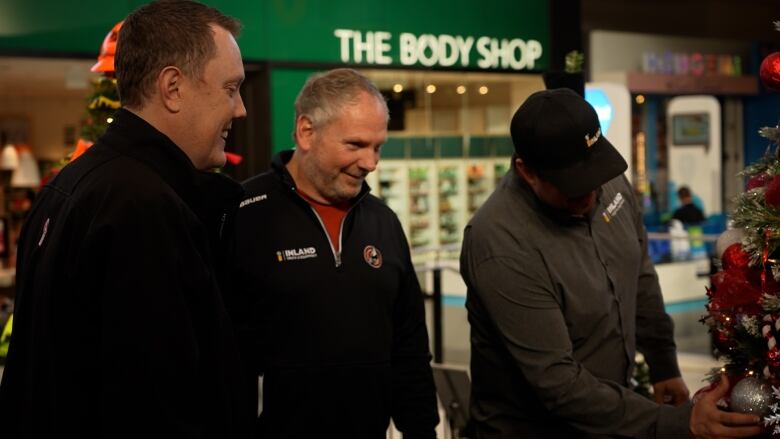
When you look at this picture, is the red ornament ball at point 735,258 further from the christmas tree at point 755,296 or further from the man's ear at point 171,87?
the man's ear at point 171,87

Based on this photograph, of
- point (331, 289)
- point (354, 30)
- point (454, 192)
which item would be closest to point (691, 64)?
point (454, 192)

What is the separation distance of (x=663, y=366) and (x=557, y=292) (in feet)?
2.13

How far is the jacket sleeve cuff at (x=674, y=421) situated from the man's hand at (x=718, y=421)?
0.16 feet

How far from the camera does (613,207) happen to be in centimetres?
279

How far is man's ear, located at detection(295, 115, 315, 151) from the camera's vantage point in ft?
9.66

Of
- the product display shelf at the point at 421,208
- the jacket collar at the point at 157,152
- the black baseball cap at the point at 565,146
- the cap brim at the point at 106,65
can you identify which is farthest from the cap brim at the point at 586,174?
the product display shelf at the point at 421,208

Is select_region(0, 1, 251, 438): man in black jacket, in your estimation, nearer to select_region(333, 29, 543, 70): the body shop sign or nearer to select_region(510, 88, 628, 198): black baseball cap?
select_region(510, 88, 628, 198): black baseball cap

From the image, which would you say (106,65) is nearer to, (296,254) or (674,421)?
(296,254)

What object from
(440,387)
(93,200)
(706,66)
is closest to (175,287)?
(93,200)

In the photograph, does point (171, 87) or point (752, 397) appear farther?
Result: point (752, 397)

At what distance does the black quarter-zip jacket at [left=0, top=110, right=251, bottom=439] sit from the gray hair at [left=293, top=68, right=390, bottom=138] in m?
1.08

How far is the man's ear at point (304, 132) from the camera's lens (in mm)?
2943

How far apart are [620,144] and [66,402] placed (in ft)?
17.7

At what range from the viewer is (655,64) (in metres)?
14.3
